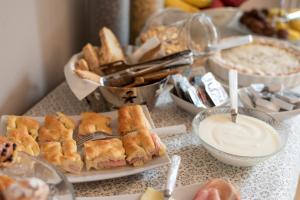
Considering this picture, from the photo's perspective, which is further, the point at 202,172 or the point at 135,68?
the point at 135,68

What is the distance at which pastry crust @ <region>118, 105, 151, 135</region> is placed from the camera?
756 millimetres

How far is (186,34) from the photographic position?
3.39 ft

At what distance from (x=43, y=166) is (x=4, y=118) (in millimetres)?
252

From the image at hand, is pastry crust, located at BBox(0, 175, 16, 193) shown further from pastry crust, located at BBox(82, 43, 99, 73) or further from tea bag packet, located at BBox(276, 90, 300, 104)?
tea bag packet, located at BBox(276, 90, 300, 104)

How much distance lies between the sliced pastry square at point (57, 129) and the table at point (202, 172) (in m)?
0.10

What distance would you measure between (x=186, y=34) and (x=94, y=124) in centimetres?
38

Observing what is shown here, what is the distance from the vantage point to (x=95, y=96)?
86 cm

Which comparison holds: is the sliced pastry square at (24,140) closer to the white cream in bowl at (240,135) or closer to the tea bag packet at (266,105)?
the white cream in bowl at (240,135)

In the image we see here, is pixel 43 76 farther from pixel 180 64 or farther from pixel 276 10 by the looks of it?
pixel 276 10

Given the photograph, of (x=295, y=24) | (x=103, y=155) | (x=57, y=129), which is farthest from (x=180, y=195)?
(x=295, y=24)

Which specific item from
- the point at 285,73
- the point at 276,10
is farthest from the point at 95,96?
the point at 276,10

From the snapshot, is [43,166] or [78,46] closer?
[43,166]

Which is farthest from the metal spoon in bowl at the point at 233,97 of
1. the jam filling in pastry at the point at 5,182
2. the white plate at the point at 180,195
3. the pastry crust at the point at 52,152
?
the jam filling in pastry at the point at 5,182

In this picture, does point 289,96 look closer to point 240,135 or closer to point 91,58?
point 240,135
